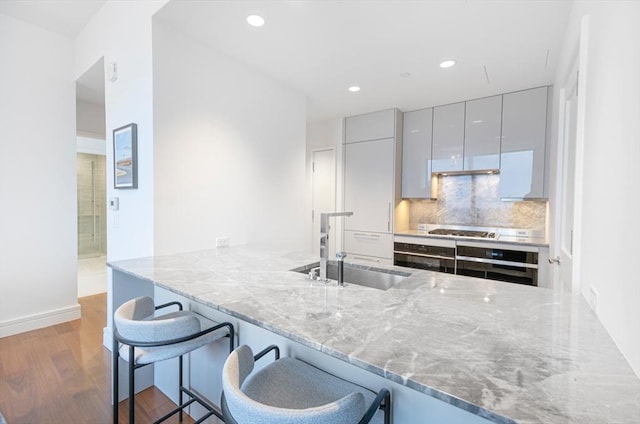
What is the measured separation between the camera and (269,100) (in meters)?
2.93

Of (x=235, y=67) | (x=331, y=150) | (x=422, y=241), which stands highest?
(x=235, y=67)

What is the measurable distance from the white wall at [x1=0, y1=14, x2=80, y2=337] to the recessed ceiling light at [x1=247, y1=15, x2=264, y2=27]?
2.27m

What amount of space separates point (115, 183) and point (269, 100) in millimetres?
1517

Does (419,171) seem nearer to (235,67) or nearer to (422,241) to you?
(422,241)

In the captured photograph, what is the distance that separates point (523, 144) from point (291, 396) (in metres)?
3.45

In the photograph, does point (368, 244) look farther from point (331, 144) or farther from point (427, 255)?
point (331, 144)

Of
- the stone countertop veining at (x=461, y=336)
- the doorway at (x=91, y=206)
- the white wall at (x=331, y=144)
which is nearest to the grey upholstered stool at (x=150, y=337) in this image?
→ the stone countertop veining at (x=461, y=336)

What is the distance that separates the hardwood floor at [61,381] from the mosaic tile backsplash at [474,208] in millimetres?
3550

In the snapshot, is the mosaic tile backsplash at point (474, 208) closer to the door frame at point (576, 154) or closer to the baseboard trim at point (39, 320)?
the door frame at point (576, 154)

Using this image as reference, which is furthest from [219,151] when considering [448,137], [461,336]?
[448,137]

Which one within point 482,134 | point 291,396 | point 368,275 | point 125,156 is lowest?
point 291,396

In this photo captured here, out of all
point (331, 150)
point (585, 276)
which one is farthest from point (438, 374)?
point (331, 150)

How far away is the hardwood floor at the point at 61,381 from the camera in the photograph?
1.78m

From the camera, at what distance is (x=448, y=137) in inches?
146
